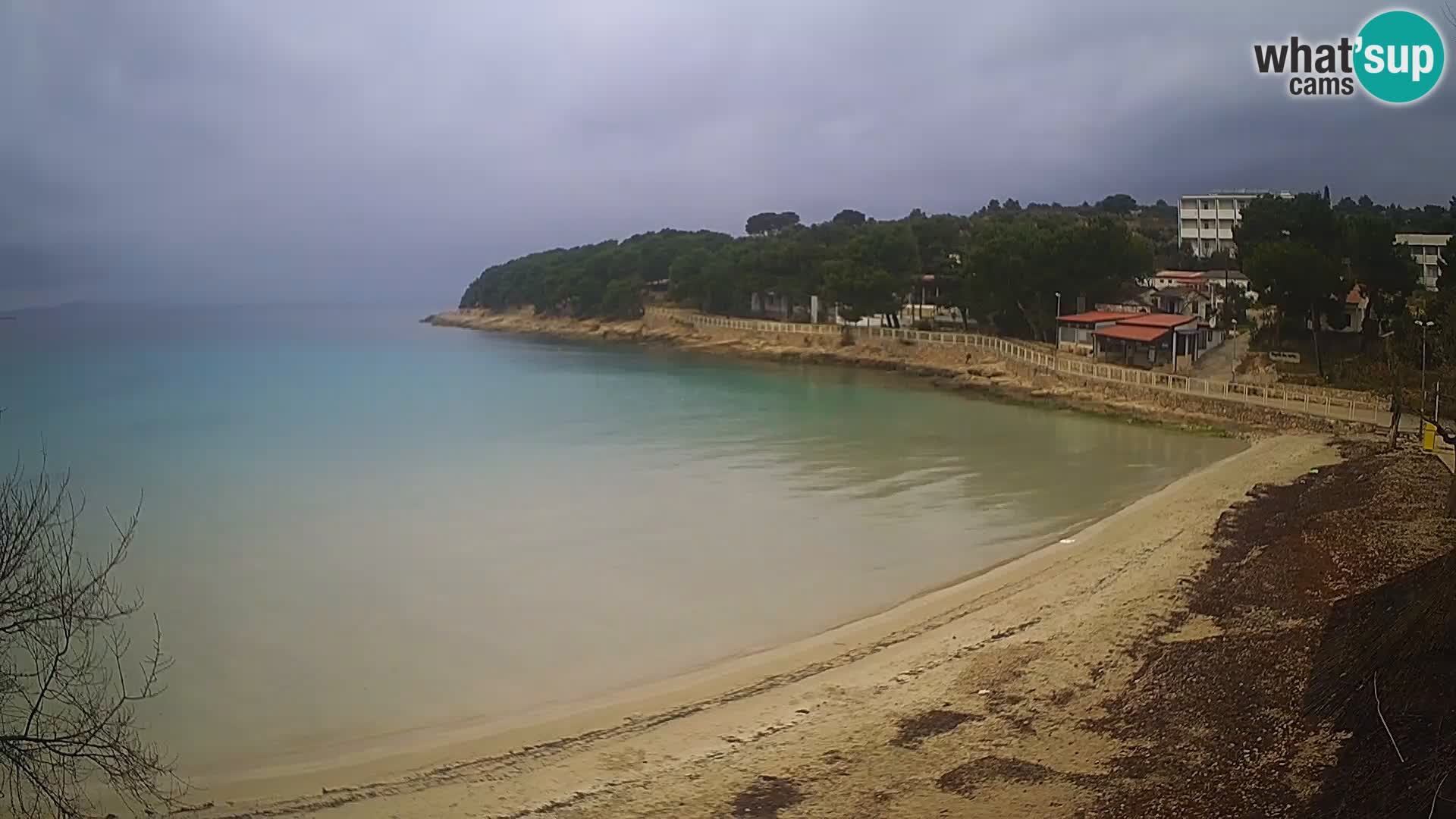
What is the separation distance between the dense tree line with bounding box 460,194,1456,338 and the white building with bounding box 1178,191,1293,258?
2.20 meters

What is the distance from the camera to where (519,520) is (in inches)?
771

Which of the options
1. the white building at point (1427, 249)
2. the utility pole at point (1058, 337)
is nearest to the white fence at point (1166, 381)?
the utility pole at point (1058, 337)

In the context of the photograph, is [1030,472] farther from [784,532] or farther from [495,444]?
[495,444]

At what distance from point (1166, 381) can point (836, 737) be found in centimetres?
2580

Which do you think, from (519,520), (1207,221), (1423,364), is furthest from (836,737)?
(1207,221)

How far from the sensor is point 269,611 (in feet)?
46.2

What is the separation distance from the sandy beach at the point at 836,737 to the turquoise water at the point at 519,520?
983 mm

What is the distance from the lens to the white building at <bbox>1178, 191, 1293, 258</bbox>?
68.9 meters

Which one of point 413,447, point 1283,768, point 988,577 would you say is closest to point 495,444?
point 413,447

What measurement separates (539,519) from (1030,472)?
1105 centimetres

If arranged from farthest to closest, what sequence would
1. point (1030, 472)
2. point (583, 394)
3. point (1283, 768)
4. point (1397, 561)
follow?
point (583, 394), point (1030, 472), point (1397, 561), point (1283, 768)

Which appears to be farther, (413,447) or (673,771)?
(413,447)

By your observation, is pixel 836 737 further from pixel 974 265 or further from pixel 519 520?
pixel 974 265

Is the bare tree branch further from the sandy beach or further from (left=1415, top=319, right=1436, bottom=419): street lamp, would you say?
(left=1415, top=319, right=1436, bottom=419): street lamp
